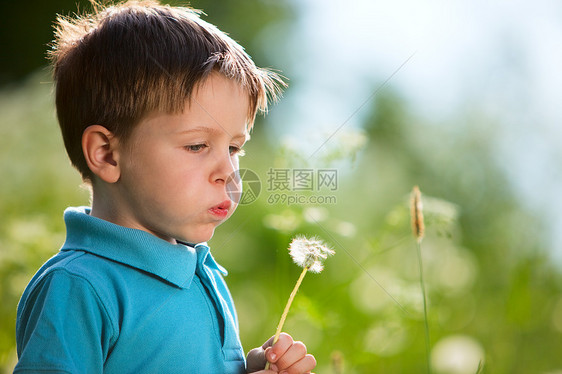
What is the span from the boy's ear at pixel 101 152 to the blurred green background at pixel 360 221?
434mm

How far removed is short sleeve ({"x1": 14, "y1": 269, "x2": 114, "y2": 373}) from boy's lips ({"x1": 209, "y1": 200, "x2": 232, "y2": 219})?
21cm

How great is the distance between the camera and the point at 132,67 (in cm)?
93

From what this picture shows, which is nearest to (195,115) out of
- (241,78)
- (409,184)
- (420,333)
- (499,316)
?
(241,78)

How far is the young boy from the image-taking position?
2.73 ft

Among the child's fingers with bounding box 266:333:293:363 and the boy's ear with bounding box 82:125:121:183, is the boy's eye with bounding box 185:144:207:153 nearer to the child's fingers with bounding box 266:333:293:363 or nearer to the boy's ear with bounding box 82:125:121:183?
the boy's ear with bounding box 82:125:121:183

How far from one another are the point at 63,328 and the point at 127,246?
16cm

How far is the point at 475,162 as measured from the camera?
2289 millimetres

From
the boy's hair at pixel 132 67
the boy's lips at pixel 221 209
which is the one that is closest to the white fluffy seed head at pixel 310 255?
the boy's lips at pixel 221 209

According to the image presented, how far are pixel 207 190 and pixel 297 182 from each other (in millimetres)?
454

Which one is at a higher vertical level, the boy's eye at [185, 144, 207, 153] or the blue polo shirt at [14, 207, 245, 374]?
the boy's eye at [185, 144, 207, 153]

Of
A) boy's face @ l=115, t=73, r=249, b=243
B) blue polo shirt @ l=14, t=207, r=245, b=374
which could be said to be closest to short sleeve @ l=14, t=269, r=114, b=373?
blue polo shirt @ l=14, t=207, r=245, b=374

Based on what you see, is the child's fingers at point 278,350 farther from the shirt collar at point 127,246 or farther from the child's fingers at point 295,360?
the shirt collar at point 127,246

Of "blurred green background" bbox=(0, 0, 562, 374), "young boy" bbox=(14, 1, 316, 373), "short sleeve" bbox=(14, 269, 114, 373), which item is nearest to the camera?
"short sleeve" bbox=(14, 269, 114, 373)

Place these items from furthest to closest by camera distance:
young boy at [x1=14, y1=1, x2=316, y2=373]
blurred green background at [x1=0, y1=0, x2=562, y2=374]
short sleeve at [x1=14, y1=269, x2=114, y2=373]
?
blurred green background at [x1=0, y1=0, x2=562, y2=374]
young boy at [x1=14, y1=1, x2=316, y2=373]
short sleeve at [x1=14, y1=269, x2=114, y2=373]
